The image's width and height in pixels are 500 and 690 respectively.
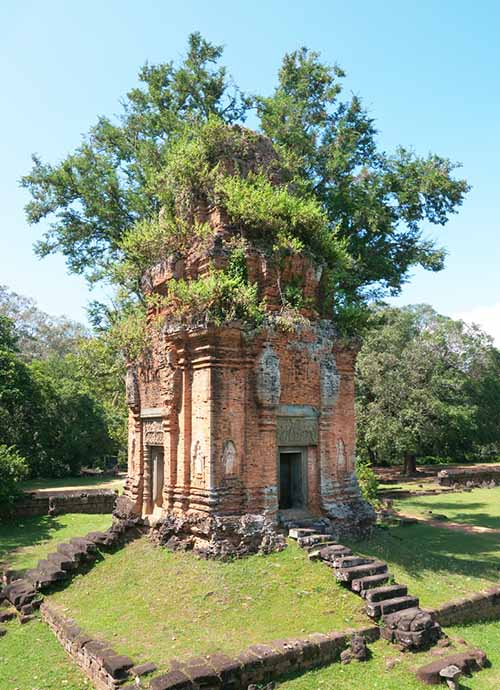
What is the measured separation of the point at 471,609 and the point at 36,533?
44.5 ft

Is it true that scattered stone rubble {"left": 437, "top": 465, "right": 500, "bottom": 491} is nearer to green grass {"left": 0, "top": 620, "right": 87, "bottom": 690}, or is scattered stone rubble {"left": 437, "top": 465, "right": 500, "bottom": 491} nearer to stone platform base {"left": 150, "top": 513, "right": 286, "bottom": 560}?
stone platform base {"left": 150, "top": 513, "right": 286, "bottom": 560}

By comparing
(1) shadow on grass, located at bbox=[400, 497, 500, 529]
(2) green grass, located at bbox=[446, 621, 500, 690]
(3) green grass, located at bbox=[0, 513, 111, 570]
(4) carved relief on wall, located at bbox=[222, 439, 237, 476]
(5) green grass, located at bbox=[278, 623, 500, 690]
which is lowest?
(2) green grass, located at bbox=[446, 621, 500, 690]

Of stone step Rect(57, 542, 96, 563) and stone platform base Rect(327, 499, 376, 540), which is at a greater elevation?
stone platform base Rect(327, 499, 376, 540)

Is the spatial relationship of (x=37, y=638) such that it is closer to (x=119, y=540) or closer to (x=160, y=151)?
(x=119, y=540)

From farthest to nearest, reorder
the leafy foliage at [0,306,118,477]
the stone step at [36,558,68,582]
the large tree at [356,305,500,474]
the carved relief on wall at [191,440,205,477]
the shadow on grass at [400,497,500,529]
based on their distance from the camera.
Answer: the large tree at [356,305,500,474] → the leafy foliage at [0,306,118,477] → the shadow on grass at [400,497,500,529] → the stone step at [36,558,68,582] → the carved relief on wall at [191,440,205,477]

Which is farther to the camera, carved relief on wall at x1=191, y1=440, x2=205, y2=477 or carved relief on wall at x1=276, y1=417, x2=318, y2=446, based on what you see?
carved relief on wall at x1=276, y1=417, x2=318, y2=446

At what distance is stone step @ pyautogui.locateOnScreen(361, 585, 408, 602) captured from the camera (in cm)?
849

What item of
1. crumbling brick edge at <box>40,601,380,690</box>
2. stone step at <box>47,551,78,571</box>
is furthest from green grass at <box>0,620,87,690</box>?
stone step at <box>47,551,78,571</box>

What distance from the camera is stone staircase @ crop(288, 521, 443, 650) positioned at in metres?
7.85

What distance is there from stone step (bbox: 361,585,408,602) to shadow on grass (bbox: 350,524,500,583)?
1.61 metres

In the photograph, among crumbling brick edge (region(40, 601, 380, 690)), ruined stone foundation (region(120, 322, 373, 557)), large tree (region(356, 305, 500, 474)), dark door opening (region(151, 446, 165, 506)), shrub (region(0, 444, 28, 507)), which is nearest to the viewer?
crumbling brick edge (region(40, 601, 380, 690))

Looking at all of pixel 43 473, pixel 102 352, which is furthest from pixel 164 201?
pixel 43 473

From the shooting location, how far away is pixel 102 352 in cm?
1725

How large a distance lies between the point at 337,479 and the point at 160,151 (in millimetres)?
12940
